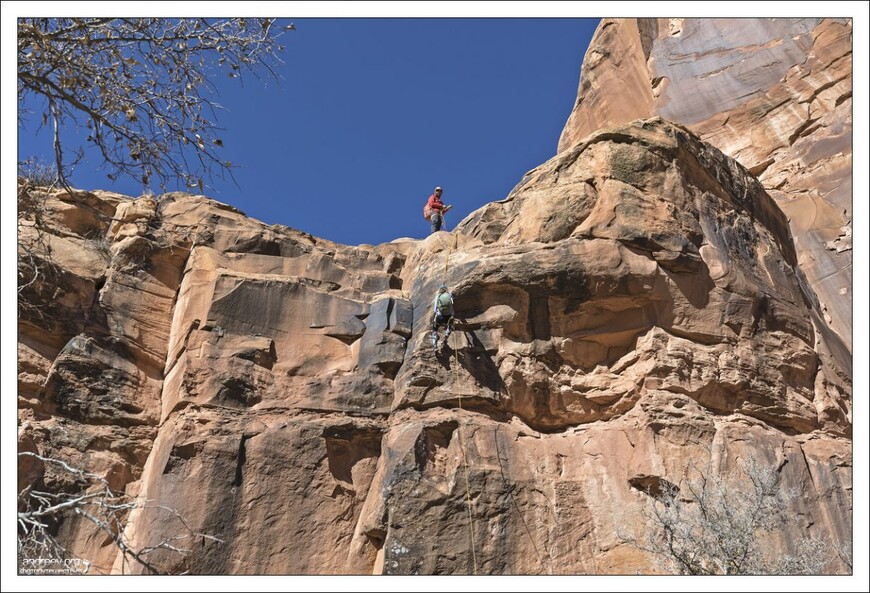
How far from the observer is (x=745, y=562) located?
45.5 feet

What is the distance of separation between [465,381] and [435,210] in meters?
6.15

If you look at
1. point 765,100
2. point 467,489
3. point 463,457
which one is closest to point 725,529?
point 467,489

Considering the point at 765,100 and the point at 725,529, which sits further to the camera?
the point at 765,100

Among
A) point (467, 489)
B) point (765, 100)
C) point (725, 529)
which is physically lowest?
point (725, 529)

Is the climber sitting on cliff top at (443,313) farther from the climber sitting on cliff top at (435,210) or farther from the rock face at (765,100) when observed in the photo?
the rock face at (765,100)

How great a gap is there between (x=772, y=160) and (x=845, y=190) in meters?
3.16

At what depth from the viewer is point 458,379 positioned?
58.1ft

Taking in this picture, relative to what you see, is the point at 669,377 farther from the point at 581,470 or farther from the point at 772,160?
the point at 772,160

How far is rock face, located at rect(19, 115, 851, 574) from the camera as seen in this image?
16.3m

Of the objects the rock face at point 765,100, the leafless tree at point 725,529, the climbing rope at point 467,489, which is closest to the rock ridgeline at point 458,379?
the climbing rope at point 467,489

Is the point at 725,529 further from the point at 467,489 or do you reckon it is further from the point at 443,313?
the point at 443,313

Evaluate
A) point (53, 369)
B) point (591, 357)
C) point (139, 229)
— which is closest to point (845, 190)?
point (591, 357)

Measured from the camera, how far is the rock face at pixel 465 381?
16297 millimetres

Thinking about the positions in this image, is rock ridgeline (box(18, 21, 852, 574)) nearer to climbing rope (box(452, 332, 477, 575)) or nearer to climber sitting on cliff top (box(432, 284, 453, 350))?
climbing rope (box(452, 332, 477, 575))
